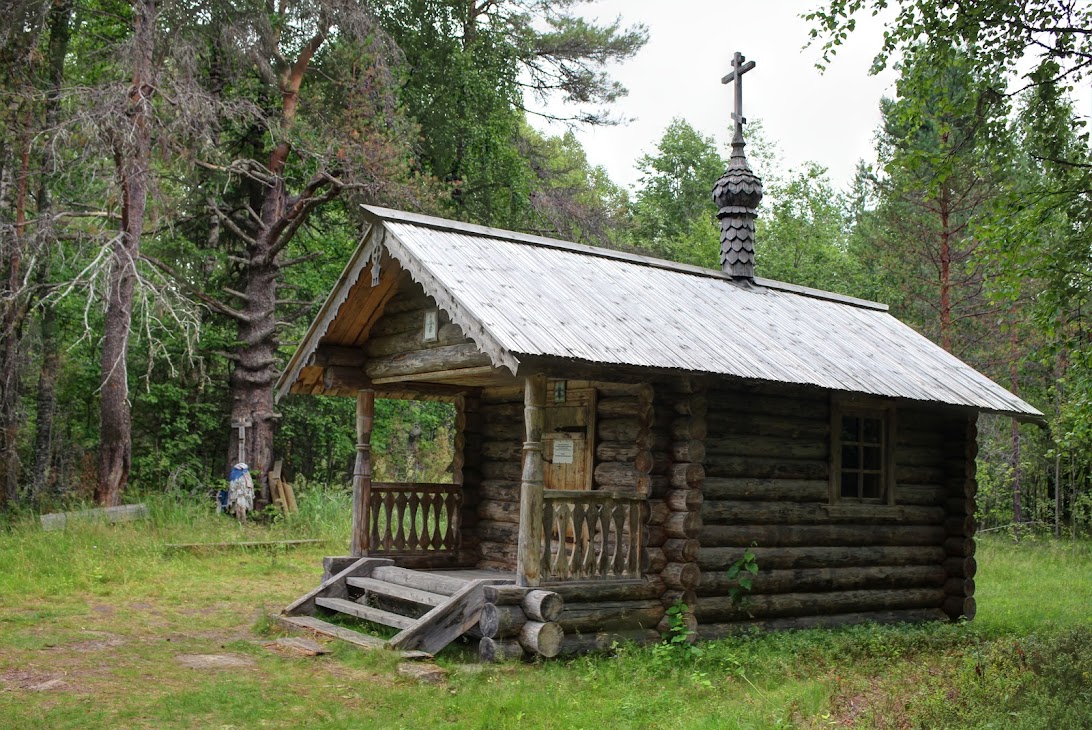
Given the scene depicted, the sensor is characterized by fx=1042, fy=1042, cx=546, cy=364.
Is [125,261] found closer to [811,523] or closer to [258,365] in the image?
[258,365]

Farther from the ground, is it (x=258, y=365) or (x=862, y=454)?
(x=258, y=365)

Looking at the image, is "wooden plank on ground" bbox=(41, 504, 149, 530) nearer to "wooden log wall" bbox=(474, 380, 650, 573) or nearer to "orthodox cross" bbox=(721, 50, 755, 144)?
"wooden log wall" bbox=(474, 380, 650, 573)

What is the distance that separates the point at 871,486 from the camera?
43.3ft

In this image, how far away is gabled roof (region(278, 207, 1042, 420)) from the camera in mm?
9620

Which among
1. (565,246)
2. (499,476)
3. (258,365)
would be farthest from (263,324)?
(565,246)

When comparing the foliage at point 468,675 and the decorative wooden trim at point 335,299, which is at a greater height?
the decorative wooden trim at point 335,299

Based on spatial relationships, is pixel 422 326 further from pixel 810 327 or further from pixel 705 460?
pixel 810 327

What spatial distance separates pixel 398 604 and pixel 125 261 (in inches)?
328

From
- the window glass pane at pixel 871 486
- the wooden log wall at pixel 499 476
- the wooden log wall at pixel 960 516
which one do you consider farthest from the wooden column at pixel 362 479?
the wooden log wall at pixel 960 516

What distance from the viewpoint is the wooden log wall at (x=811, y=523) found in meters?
11.3

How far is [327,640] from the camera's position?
10.4 meters

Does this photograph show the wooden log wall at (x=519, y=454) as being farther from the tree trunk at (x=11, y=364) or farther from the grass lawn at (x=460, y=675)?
the tree trunk at (x=11, y=364)

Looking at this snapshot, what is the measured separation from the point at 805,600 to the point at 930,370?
11.9 feet

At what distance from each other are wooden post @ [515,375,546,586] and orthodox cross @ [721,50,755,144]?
676cm
